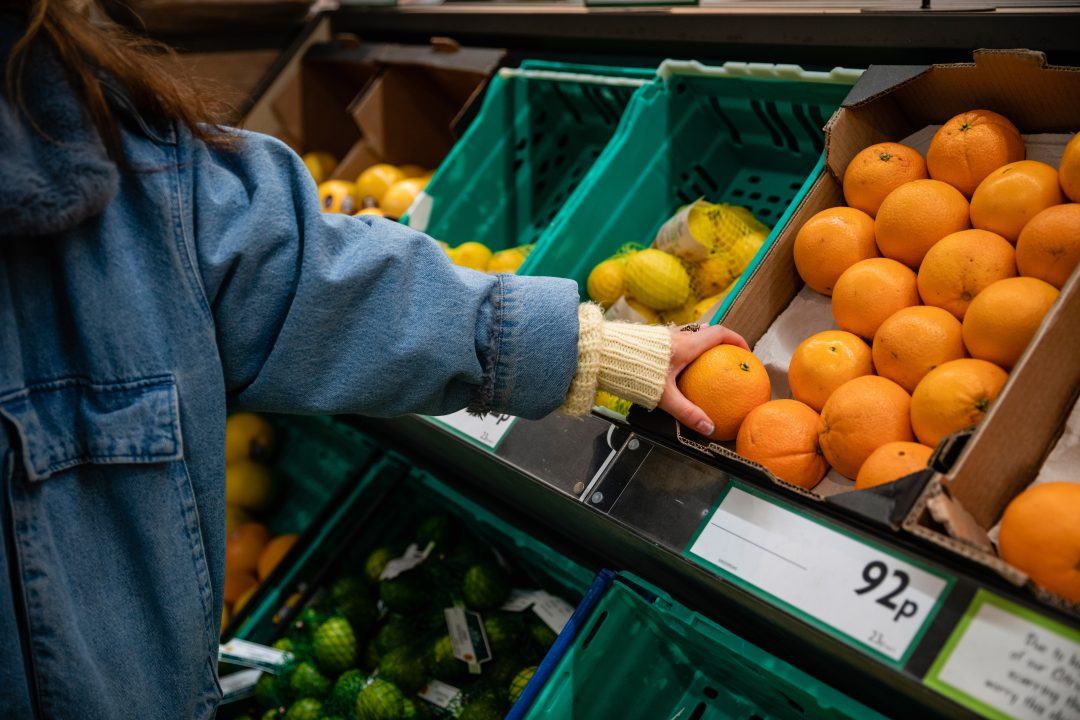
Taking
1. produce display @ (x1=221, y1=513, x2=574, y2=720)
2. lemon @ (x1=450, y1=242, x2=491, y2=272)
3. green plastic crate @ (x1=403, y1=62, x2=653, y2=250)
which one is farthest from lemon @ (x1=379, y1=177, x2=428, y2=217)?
produce display @ (x1=221, y1=513, x2=574, y2=720)

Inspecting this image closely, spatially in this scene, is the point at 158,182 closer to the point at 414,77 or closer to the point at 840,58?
the point at 840,58

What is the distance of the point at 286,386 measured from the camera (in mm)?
1071

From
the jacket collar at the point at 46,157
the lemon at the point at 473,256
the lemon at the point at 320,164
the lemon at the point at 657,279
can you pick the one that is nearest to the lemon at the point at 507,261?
the lemon at the point at 473,256

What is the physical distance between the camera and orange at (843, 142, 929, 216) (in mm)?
1327

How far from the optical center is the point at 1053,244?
1.06 meters

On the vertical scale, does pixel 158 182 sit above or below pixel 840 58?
below

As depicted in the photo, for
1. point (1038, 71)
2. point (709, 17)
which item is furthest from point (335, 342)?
point (709, 17)

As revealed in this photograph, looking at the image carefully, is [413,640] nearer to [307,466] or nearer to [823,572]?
[307,466]

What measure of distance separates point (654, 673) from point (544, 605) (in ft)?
1.38

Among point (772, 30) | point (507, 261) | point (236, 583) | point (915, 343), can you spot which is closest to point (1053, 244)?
point (915, 343)

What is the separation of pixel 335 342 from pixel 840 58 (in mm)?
1208

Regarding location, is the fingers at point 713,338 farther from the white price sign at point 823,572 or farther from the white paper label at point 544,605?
the white paper label at point 544,605

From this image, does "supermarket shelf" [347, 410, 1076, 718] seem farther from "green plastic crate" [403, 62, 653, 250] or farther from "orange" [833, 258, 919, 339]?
"green plastic crate" [403, 62, 653, 250]

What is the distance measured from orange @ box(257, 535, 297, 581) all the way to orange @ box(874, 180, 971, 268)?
1.92 meters
